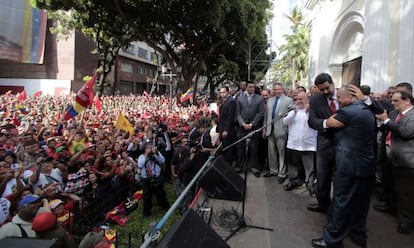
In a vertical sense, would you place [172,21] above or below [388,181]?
above

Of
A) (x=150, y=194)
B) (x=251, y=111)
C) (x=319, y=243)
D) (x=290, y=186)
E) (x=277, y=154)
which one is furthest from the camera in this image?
(x=150, y=194)

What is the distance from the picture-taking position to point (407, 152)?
152 inches

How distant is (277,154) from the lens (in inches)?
246

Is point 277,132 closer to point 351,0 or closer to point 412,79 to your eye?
point 412,79

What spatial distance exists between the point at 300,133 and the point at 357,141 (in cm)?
192

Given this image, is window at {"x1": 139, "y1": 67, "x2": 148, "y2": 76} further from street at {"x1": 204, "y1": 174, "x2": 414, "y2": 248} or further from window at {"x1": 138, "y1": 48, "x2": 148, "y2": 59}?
street at {"x1": 204, "y1": 174, "x2": 414, "y2": 248}

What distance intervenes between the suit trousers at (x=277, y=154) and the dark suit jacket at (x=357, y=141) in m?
2.50

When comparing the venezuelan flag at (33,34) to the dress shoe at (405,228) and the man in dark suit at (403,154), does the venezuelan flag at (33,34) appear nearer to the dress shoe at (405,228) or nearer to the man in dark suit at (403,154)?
the man in dark suit at (403,154)

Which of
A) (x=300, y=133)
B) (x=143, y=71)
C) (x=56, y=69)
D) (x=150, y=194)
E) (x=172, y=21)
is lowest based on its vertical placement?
(x=150, y=194)

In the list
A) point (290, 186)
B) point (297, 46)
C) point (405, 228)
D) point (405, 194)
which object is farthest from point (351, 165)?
point (297, 46)

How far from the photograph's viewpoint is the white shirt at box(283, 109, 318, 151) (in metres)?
5.23

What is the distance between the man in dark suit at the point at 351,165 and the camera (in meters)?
3.38

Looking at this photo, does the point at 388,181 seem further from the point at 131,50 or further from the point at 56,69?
the point at 131,50

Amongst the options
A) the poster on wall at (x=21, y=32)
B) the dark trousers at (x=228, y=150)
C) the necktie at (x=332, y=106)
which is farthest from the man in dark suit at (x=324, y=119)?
the poster on wall at (x=21, y=32)
